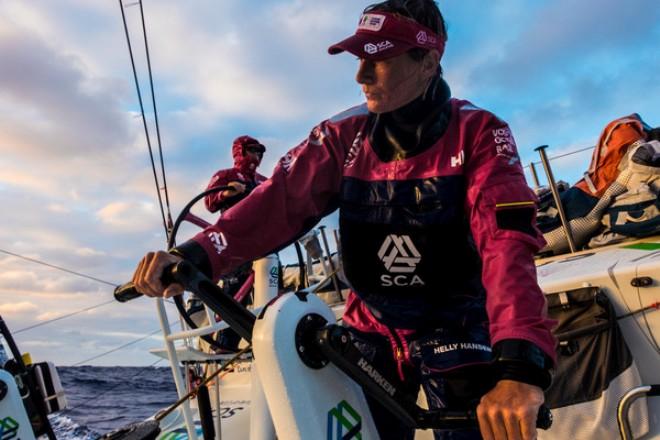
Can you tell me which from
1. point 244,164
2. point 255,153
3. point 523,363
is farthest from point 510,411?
point 255,153

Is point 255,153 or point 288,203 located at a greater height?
point 255,153

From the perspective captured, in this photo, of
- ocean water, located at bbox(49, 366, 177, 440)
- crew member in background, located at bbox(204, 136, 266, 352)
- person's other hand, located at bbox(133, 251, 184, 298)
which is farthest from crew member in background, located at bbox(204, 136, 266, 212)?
ocean water, located at bbox(49, 366, 177, 440)

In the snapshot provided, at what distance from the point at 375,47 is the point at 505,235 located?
2.28 feet

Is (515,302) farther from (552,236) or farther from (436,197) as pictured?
(552,236)

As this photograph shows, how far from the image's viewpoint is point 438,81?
5.71ft

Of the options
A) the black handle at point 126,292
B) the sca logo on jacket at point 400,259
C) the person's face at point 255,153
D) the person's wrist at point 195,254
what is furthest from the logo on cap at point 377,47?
the person's face at point 255,153

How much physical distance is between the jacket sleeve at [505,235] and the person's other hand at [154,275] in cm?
81

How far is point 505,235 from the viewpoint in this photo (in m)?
1.30

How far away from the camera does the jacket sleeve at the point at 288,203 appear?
171 centimetres

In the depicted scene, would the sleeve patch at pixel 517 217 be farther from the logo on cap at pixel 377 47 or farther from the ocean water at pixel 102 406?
the ocean water at pixel 102 406

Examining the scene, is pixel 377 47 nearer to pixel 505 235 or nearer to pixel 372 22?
pixel 372 22

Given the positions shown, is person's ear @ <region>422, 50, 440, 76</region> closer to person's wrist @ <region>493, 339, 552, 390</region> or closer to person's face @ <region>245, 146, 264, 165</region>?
person's wrist @ <region>493, 339, 552, 390</region>

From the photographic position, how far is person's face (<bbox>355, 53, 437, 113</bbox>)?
1.63 metres

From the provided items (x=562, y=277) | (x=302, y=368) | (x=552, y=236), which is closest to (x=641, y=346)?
(x=562, y=277)
